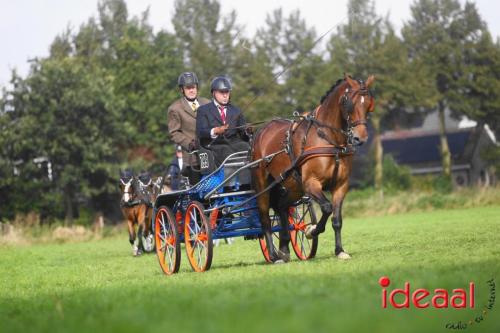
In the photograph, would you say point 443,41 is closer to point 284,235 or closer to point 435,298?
point 284,235

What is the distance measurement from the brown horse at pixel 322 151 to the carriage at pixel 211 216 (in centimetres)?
34

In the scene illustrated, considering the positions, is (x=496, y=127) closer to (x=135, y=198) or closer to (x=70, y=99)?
(x=70, y=99)

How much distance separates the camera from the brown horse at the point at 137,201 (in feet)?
76.2

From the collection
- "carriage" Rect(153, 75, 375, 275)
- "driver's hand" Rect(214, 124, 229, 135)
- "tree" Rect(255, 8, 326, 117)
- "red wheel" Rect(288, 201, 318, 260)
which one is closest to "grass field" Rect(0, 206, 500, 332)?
"carriage" Rect(153, 75, 375, 275)

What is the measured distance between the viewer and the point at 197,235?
13.0 m

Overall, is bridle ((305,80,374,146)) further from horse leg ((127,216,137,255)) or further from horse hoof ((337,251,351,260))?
horse leg ((127,216,137,255))

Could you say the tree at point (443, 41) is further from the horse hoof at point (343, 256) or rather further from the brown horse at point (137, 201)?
the horse hoof at point (343, 256)

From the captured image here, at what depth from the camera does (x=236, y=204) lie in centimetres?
1334

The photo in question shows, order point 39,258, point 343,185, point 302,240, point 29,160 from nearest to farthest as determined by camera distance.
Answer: point 343,185 < point 302,240 < point 39,258 < point 29,160

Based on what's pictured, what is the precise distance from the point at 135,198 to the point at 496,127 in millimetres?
50225

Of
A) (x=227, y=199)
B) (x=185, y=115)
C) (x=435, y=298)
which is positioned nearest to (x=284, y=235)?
(x=227, y=199)

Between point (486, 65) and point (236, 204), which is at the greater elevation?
point (486, 65)

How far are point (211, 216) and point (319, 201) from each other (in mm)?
1769

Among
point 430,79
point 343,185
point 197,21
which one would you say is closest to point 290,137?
point 343,185
